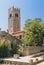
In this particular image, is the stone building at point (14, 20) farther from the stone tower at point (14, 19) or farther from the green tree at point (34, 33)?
the green tree at point (34, 33)

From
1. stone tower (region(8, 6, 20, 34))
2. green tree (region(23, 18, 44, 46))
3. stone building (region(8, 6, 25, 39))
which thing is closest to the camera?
green tree (region(23, 18, 44, 46))

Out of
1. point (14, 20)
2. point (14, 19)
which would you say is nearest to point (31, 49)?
point (14, 20)

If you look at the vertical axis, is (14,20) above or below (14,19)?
below

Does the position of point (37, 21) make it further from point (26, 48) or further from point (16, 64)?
point (16, 64)


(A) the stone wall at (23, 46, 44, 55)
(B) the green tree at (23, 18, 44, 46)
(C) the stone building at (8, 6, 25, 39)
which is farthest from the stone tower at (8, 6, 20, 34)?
(A) the stone wall at (23, 46, 44, 55)

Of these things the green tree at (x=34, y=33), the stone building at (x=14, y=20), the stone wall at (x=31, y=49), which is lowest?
the stone wall at (x=31, y=49)

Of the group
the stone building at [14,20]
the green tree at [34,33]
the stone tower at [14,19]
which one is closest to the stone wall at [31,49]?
the green tree at [34,33]

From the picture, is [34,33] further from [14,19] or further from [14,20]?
[14,19]

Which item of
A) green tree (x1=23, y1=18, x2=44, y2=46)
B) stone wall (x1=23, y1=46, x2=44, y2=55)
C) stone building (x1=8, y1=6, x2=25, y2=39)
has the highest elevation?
stone building (x1=8, y1=6, x2=25, y2=39)

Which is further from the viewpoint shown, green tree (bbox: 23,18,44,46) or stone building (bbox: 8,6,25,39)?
stone building (bbox: 8,6,25,39)

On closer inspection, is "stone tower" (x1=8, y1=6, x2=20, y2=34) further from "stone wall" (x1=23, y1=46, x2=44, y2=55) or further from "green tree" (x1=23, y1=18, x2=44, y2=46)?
"stone wall" (x1=23, y1=46, x2=44, y2=55)

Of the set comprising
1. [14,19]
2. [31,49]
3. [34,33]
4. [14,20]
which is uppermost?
[14,19]

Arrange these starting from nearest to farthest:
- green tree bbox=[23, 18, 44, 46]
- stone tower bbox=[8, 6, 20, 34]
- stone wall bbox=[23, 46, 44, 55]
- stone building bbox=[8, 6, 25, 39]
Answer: stone wall bbox=[23, 46, 44, 55] < green tree bbox=[23, 18, 44, 46] < stone building bbox=[8, 6, 25, 39] < stone tower bbox=[8, 6, 20, 34]

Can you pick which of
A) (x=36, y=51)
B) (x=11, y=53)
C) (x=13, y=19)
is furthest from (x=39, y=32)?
(x=13, y=19)
